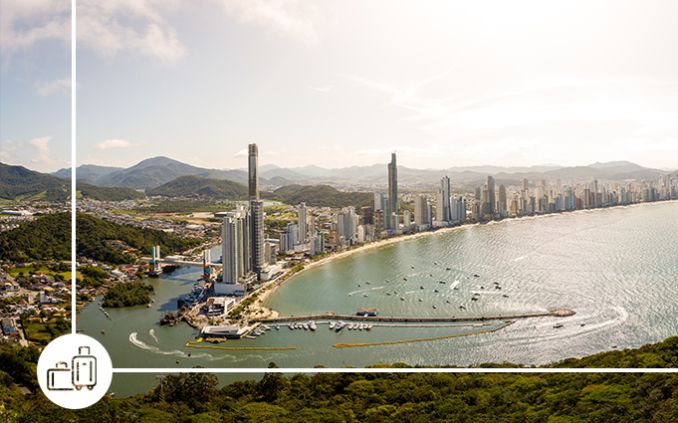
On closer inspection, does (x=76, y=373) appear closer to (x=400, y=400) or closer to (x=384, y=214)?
(x=400, y=400)

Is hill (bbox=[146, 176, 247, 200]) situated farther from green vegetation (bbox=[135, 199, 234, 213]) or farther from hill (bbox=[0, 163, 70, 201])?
hill (bbox=[0, 163, 70, 201])

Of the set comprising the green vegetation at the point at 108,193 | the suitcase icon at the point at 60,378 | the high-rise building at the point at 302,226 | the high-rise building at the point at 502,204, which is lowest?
the suitcase icon at the point at 60,378

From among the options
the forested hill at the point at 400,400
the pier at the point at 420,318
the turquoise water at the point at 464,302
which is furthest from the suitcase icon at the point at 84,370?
the pier at the point at 420,318

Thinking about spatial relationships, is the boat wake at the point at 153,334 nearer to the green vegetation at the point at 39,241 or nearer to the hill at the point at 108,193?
the green vegetation at the point at 39,241

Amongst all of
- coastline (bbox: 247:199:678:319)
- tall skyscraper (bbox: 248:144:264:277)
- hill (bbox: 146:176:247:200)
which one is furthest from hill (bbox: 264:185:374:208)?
tall skyscraper (bbox: 248:144:264:277)

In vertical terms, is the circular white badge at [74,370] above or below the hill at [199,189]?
below
